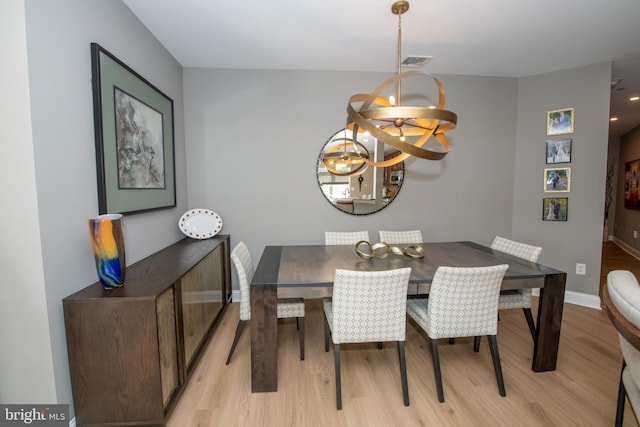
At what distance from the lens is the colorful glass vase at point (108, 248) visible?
1.50 metres

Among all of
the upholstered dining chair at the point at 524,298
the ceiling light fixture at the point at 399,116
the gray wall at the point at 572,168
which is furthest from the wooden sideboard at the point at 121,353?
the gray wall at the point at 572,168

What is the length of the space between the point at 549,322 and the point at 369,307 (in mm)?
1367

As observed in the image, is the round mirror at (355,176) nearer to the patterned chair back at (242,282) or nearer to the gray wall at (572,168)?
the patterned chair back at (242,282)

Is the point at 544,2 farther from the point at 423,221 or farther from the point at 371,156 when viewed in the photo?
the point at 423,221

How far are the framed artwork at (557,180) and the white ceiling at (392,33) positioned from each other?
1145mm

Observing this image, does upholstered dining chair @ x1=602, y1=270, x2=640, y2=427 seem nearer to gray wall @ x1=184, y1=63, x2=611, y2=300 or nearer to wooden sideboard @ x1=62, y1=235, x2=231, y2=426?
wooden sideboard @ x1=62, y1=235, x2=231, y2=426

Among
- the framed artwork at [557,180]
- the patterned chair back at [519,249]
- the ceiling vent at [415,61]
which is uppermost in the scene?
the ceiling vent at [415,61]

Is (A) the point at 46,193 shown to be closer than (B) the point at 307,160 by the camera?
Yes

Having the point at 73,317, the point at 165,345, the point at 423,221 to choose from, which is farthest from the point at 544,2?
the point at 73,317

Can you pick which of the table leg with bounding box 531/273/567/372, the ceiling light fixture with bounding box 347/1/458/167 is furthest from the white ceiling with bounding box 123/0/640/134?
the table leg with bounding box 531/273/567/372

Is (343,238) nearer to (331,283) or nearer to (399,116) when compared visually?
(331,283)

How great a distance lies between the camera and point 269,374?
1.89 metres

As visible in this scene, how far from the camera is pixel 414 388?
6.36ft

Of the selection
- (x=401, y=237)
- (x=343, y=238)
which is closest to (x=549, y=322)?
A: (x=401, y=237)
